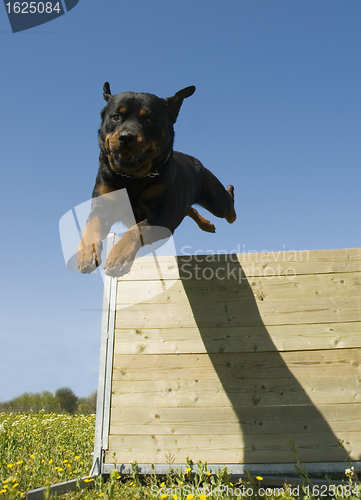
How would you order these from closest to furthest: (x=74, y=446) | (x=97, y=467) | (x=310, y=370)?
(x=97, y=467), (x=310, y=370), (x=74, y=446)

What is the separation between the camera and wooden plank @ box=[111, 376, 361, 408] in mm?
2936

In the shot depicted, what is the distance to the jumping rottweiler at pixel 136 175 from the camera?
2498 mm

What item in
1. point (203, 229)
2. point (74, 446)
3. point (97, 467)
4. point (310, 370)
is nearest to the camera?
point (97, 467)

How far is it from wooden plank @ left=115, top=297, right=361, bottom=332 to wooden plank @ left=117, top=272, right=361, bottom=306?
49 mm

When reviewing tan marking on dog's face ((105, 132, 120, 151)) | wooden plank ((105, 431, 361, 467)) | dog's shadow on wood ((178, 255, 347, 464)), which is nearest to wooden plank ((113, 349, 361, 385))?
dog's shadow on wood ((178, 255, 347, 464))

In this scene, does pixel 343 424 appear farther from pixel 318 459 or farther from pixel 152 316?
pixel 152 316

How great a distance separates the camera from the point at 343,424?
2.87 metres

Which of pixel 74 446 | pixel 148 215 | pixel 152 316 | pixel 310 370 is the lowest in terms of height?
pixel 74 446

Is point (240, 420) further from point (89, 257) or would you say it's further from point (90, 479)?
point (89, 257)

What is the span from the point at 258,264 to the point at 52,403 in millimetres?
8204

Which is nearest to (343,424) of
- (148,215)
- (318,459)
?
(318,459)

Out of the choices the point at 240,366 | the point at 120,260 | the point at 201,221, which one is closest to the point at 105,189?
the point at 120,260

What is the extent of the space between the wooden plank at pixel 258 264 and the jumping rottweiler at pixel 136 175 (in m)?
0.43

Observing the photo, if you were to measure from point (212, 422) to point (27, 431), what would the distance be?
2.85m
